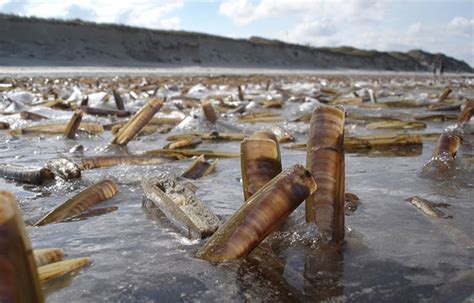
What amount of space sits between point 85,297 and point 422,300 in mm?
856

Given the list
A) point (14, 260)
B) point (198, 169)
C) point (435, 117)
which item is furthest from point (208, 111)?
point (14, 260)

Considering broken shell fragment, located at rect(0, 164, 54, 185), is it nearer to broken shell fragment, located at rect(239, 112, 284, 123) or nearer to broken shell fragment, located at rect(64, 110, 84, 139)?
broken shell fragment, located at rect(64, 110, 84, 139)

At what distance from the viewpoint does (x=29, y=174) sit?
9.02ft

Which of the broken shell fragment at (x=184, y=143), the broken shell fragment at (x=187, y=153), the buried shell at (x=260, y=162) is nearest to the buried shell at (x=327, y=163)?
→ the buried shell at (x=260, y=162)

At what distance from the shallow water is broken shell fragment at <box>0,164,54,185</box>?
0.05 meters

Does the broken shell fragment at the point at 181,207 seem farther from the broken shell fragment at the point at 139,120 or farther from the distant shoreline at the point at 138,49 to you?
the distant shoreline at the point at 138,49

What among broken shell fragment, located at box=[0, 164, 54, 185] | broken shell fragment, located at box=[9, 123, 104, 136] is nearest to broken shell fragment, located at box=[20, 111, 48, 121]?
broken shell fragment, located at box=[9, 123, 104, 136]

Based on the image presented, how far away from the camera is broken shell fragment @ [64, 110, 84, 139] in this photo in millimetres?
4672

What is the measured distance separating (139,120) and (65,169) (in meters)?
1.20

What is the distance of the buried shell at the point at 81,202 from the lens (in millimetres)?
2002

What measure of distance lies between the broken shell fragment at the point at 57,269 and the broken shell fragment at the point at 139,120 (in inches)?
92.1

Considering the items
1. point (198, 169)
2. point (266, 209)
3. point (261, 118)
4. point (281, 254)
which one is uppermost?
point (266, 209)

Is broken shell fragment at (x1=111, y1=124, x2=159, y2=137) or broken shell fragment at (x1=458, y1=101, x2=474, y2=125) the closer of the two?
broken shell fragment at (x1=458, y1=101, x2=474, y2=125)

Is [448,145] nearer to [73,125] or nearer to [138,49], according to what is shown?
[73,125]
